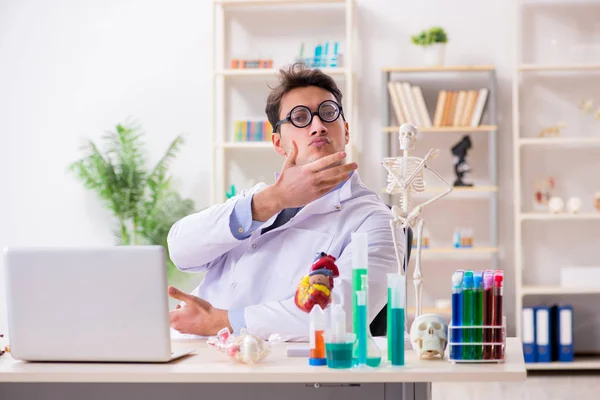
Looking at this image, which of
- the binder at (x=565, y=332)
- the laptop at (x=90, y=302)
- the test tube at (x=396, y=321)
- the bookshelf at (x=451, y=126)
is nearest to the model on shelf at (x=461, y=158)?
the bookshelf at (x=451, y=126)

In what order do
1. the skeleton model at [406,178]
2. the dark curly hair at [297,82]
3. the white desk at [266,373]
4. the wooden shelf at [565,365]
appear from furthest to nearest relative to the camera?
the wooden shelf at [565,365] → the dark curly hair at [297,82] → the skeleton model at [406,178] → the white desk at [266,373]

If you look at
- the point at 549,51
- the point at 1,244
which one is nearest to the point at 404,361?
the point at 549,51

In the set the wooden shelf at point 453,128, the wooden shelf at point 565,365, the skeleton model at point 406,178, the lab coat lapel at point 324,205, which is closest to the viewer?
the skeleton model at point 406,178

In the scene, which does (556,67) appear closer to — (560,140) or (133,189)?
(560,140)

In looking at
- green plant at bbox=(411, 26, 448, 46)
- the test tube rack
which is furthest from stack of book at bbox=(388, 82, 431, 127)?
the test tube rack

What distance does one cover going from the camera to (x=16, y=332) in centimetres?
155

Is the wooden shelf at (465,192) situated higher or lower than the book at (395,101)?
lower

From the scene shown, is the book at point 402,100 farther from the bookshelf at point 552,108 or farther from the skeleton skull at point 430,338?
the skeleton skull at point 430,338

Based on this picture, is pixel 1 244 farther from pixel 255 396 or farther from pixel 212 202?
pixel 255 396

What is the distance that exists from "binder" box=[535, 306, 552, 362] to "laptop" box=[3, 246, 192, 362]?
12.2ft

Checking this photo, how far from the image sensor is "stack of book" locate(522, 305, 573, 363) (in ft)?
16.0

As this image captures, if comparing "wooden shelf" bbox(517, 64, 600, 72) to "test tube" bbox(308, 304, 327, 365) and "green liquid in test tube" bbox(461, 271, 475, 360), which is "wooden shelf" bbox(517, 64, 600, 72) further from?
"test tube" bbox(308, 304, 327, 365)

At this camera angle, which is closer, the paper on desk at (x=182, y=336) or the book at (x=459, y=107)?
the paper on desk at (x=182, y=336)

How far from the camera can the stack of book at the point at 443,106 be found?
16.4 ft
